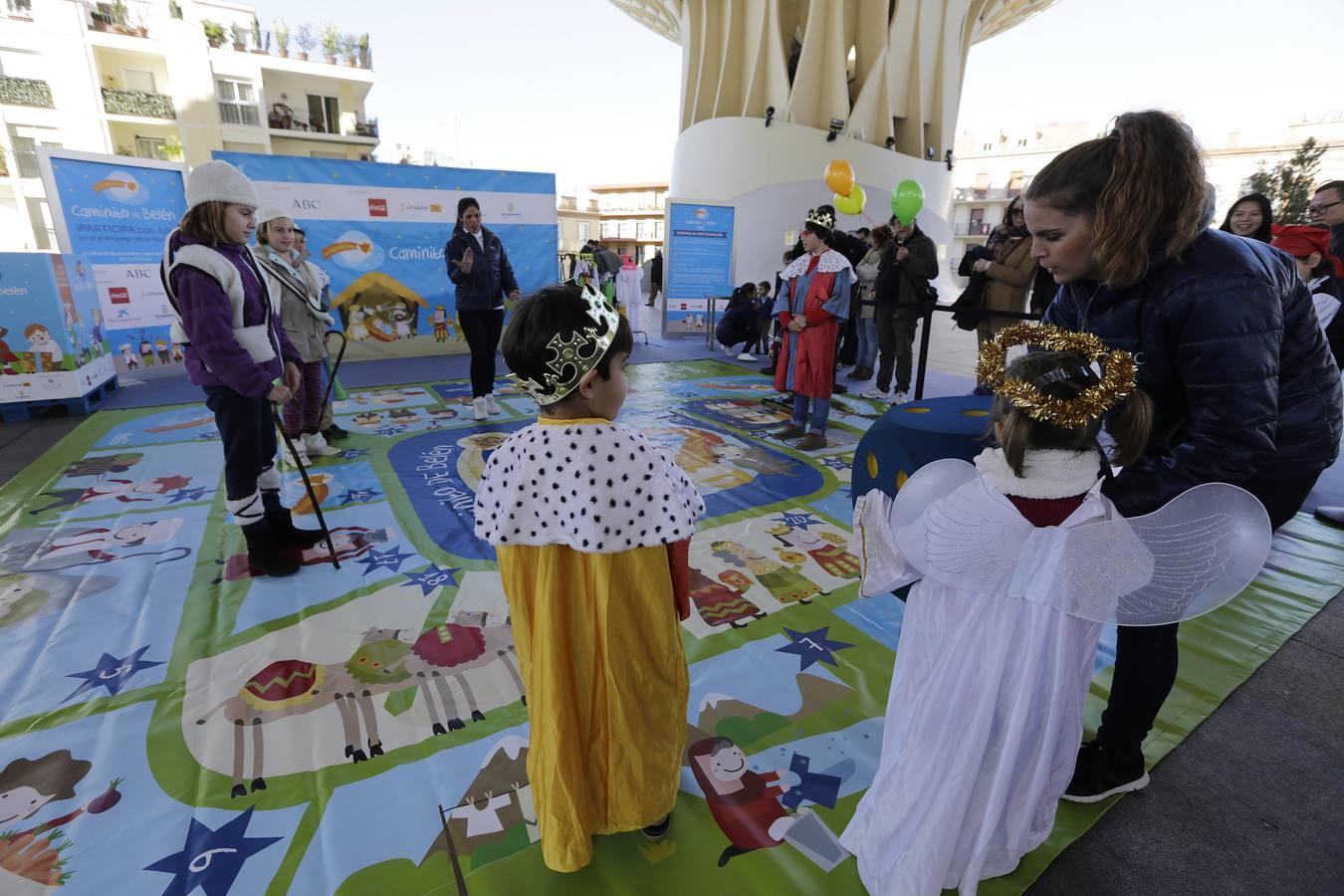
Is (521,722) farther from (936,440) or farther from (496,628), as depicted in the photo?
(936,440)

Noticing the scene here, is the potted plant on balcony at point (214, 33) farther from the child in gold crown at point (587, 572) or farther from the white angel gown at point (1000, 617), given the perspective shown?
the white angel gown at point (1000, 617)

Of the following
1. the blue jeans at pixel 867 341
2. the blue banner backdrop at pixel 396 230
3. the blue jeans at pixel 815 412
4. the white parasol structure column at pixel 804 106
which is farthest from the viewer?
the white parasol structure column at pixel 804 106

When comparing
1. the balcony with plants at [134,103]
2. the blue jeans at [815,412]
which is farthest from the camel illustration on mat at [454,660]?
the balcony with plants at [134,103]

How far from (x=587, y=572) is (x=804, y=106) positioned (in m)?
16.2

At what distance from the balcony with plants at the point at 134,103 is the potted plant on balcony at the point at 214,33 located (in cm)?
200

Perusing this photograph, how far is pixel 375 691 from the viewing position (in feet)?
6.75

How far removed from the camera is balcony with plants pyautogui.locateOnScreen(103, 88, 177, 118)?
1631 cm

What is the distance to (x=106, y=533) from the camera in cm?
311

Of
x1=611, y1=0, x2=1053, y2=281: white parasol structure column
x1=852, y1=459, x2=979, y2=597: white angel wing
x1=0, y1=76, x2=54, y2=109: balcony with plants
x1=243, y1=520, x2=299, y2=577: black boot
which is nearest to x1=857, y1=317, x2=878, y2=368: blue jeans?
x1=852, y1=459, x2=979, y2=597: white angel wing

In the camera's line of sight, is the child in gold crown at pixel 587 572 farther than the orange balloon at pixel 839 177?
No

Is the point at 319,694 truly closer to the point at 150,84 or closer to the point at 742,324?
the point at 742,324

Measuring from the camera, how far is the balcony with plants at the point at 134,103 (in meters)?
16.3

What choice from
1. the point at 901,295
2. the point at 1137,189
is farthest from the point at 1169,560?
the point at 901,295

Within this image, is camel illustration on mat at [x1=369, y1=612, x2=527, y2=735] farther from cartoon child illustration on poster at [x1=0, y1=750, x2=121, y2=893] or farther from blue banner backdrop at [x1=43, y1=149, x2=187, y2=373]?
blue banner backdrop at [x1=43, y1=149, x2=187, y2=373]
